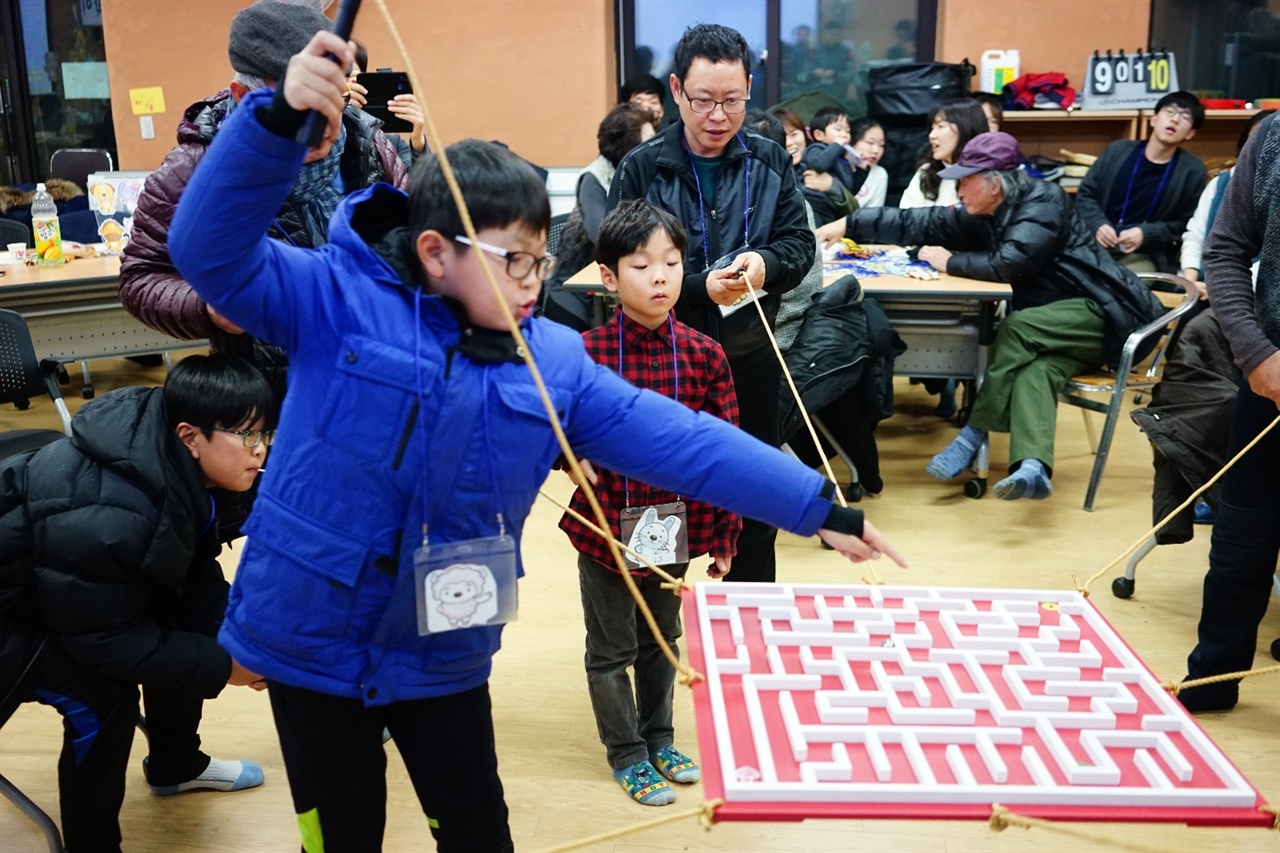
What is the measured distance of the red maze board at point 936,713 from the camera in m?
1.33

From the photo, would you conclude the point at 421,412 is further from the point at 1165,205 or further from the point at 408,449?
the point at 1165,205

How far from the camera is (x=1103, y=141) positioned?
698 centimetres

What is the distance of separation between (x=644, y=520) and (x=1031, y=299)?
8.63 feet

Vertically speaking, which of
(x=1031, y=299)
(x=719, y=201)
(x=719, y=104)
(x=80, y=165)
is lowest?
(x=1031, y=299)

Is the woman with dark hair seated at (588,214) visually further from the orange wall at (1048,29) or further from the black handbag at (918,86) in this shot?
the orange wall at (1048,29)

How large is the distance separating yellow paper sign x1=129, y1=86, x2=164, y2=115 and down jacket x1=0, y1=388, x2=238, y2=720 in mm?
6263

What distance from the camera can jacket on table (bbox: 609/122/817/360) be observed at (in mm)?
2574

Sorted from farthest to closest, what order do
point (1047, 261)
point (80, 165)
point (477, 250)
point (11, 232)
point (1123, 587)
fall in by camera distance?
point (80, 165) < point (11, 232) < point (1047, 261) < point (1123, 587) < point (477, 250)

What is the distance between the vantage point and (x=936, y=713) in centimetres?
150

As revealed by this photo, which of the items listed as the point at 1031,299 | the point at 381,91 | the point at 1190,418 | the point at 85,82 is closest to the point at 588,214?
the point at 381,91

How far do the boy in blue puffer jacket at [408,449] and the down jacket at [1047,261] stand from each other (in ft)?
9.82

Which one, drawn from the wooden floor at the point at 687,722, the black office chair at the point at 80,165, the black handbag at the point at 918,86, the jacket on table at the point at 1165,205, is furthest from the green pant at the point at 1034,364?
the black office chair at the point at 80,165

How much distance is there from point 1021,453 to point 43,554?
10.3 ft

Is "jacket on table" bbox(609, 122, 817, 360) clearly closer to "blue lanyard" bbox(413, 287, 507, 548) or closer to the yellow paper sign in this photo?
"blue lanyard" bbox(413, 287, 507, 548)
